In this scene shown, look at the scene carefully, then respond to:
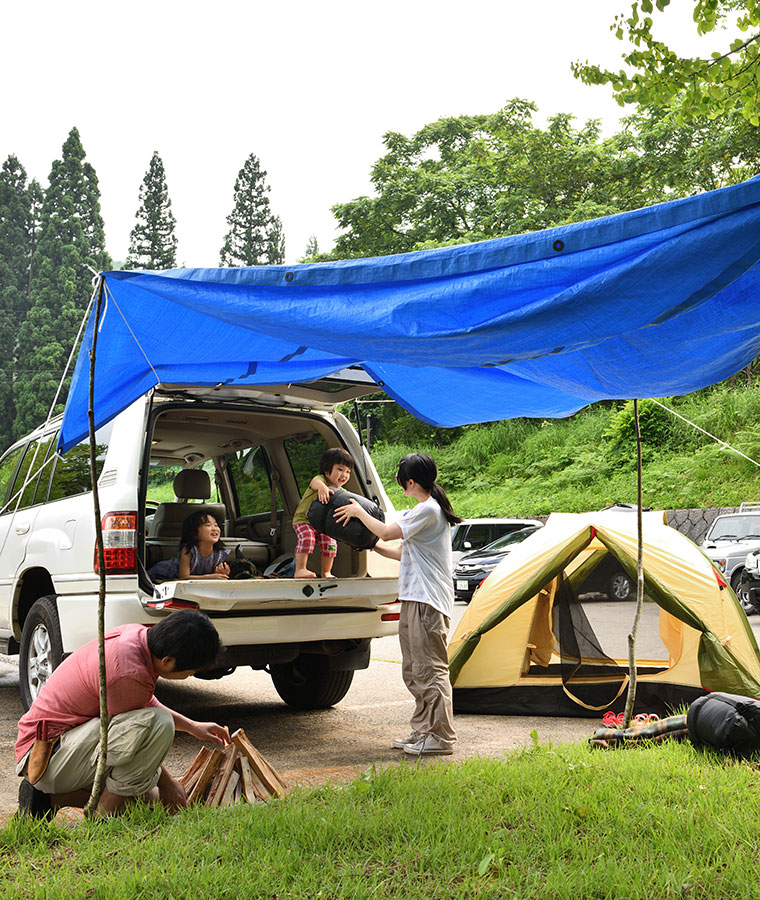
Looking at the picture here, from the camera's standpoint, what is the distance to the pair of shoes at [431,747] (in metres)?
5.39

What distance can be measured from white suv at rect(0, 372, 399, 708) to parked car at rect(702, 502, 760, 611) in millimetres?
9265

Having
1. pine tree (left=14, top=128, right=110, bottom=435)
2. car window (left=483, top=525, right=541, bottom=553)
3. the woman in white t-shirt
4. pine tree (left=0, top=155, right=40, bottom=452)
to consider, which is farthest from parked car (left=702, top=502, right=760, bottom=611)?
pine tree (left=0, top=155, right=40, bottom=452)

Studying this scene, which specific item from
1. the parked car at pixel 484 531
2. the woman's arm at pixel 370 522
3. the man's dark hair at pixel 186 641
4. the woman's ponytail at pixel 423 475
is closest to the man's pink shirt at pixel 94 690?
the man's dark hair at pixel 186 641

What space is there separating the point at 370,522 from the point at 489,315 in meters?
1.96

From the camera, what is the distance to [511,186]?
31703 millimetres

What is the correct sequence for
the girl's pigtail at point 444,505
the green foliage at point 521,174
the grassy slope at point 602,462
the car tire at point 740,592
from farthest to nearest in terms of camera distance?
the green foliage at point 521,174 → the grassy slope at point 602,462 → the car tire at point 740,592 → the girl's pigtail at point 444,505

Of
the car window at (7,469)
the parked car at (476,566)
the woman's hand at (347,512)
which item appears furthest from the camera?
the parked car at (476,566)

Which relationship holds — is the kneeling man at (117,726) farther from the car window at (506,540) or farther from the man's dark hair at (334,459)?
the car window at (506,540)

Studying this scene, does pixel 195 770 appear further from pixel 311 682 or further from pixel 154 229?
pixel 154 229

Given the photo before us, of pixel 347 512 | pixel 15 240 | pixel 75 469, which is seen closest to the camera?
pixel 347 512

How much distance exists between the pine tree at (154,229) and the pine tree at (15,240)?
6.83 meters

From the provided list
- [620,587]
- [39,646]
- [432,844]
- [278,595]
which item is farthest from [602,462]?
[432,844]

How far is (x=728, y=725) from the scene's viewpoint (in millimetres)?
4781

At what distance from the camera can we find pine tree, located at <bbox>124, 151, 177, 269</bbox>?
181ft
